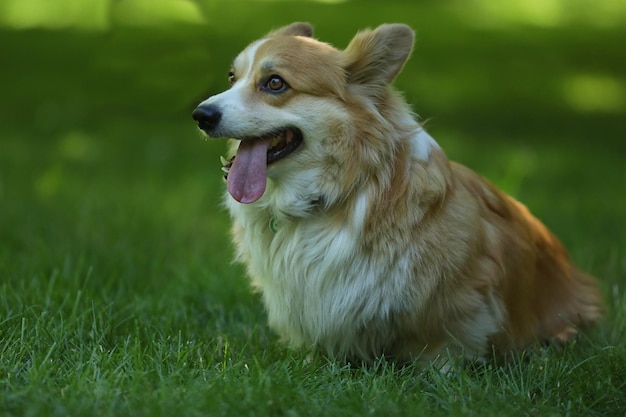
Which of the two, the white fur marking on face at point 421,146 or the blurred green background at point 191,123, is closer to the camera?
the white fur marking on face at point 421,146

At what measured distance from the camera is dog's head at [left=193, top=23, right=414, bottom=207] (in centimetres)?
375

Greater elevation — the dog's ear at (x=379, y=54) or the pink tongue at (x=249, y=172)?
the dog's ear at (x=379, y=54)

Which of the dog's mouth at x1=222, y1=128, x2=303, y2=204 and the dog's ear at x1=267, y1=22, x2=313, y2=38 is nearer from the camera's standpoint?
the dog's mouth at x1=222, y1=128, x2=303, y2=204

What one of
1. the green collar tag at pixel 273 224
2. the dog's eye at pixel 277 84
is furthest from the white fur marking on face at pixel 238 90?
the green collar tag at pixel 273 224

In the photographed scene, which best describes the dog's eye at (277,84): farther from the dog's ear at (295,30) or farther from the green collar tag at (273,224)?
the green collar tag at (273,224)

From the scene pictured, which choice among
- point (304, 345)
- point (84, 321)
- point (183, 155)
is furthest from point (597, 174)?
point (84, 321)

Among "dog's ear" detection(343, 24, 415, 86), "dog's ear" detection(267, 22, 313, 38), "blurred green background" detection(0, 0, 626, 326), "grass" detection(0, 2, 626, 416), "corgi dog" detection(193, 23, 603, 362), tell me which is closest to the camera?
"grass" detection(0, 2, 626, 416)

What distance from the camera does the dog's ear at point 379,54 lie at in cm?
387

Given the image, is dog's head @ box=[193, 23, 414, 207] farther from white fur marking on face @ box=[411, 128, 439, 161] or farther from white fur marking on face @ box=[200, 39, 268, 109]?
white fur marking on face @ box=[411, 128, 439, 161]

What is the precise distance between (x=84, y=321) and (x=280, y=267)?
0.95 m

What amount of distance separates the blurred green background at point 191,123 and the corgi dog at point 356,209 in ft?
3.37

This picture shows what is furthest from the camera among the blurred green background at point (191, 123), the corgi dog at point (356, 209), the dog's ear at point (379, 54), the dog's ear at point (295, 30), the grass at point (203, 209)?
the blurred green background at point (191, 123)

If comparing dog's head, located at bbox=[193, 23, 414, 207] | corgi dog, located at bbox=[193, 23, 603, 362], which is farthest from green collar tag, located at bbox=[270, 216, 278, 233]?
dog's head, located at bbox=[193, 23, 414, 207]

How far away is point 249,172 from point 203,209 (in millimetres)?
3037
